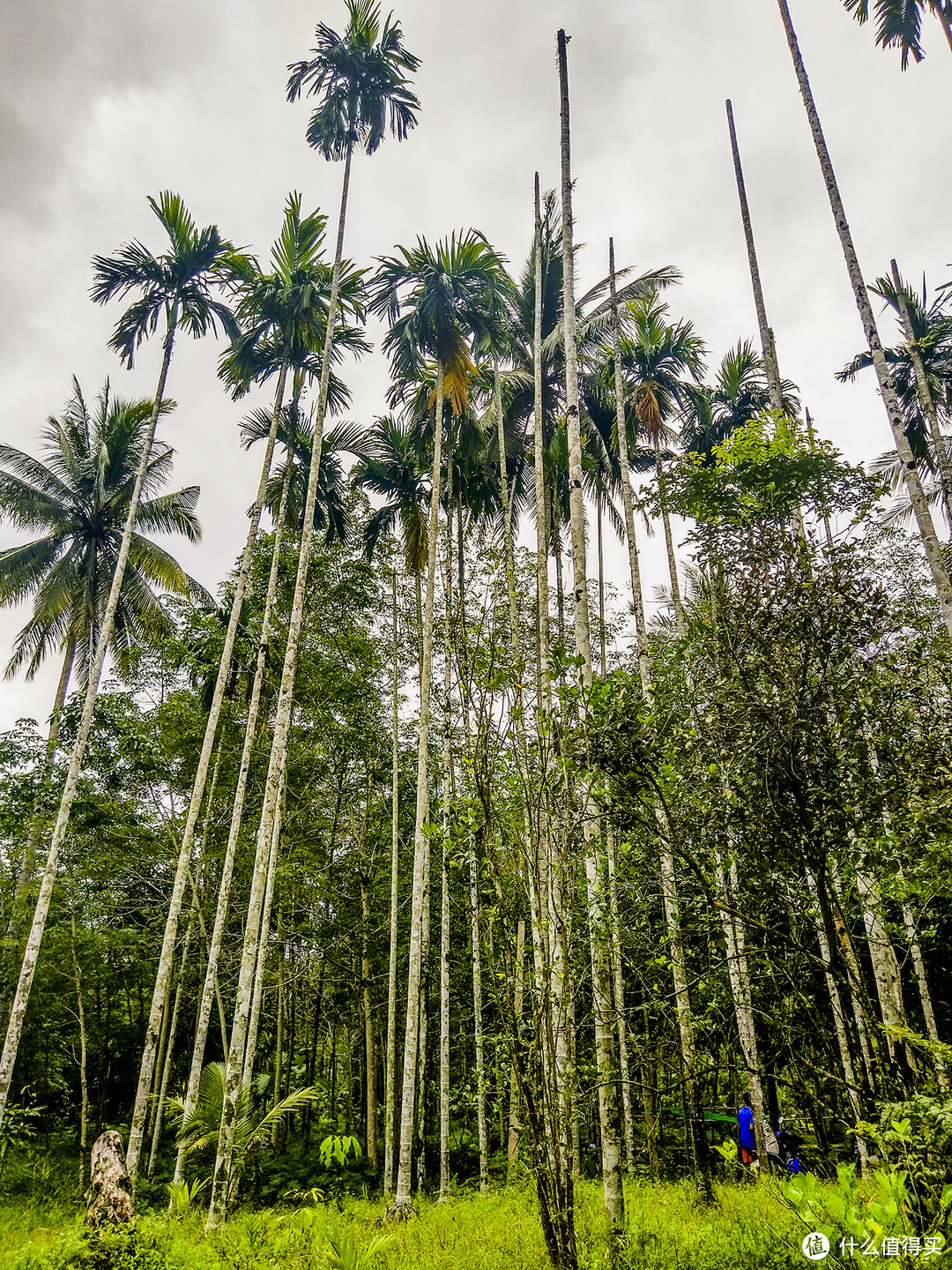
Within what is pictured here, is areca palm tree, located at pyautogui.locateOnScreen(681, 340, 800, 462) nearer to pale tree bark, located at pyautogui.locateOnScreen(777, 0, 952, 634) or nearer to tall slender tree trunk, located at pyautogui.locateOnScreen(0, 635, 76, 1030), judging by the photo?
pale tree bark, located at pyautogui.locateOnScreen(777, 0, 952, 634)

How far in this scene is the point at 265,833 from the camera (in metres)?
9.14

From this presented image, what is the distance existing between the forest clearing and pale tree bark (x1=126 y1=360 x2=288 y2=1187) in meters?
0.12

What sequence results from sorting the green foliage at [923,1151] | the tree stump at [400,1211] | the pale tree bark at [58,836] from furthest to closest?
the pale tree bark at [58,836], the tree stump at [400,1211], the green foliage at [923,1151]

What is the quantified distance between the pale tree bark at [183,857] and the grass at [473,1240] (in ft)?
6.98

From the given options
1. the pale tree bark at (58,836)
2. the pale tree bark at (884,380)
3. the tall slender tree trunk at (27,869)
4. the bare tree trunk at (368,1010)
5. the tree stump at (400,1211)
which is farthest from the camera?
the bare tree trunk at (368,1010)

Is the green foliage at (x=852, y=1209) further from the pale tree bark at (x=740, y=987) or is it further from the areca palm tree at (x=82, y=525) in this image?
the areca palm tree at (x=82, y=525)

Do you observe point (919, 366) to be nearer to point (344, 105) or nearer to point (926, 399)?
point (926, 399)

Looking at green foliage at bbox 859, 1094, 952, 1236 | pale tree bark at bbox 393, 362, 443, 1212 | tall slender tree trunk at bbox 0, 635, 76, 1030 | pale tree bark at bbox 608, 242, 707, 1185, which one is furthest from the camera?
tall slender tree trunk at bbox 0, 635, 76, 1030

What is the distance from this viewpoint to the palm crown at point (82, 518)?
16438 millimetres

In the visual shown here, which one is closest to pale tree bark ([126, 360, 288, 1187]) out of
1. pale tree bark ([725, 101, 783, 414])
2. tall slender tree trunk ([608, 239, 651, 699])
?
tall slender tree trunk ([608, 239, 651, 699])

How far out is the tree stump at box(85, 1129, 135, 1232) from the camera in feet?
17.7

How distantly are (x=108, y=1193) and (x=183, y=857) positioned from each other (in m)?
6.94

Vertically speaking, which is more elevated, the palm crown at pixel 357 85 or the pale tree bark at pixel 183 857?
the palm crown at pixel 357 85

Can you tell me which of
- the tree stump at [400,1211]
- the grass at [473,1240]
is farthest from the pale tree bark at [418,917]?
the grass at [473,1240]
